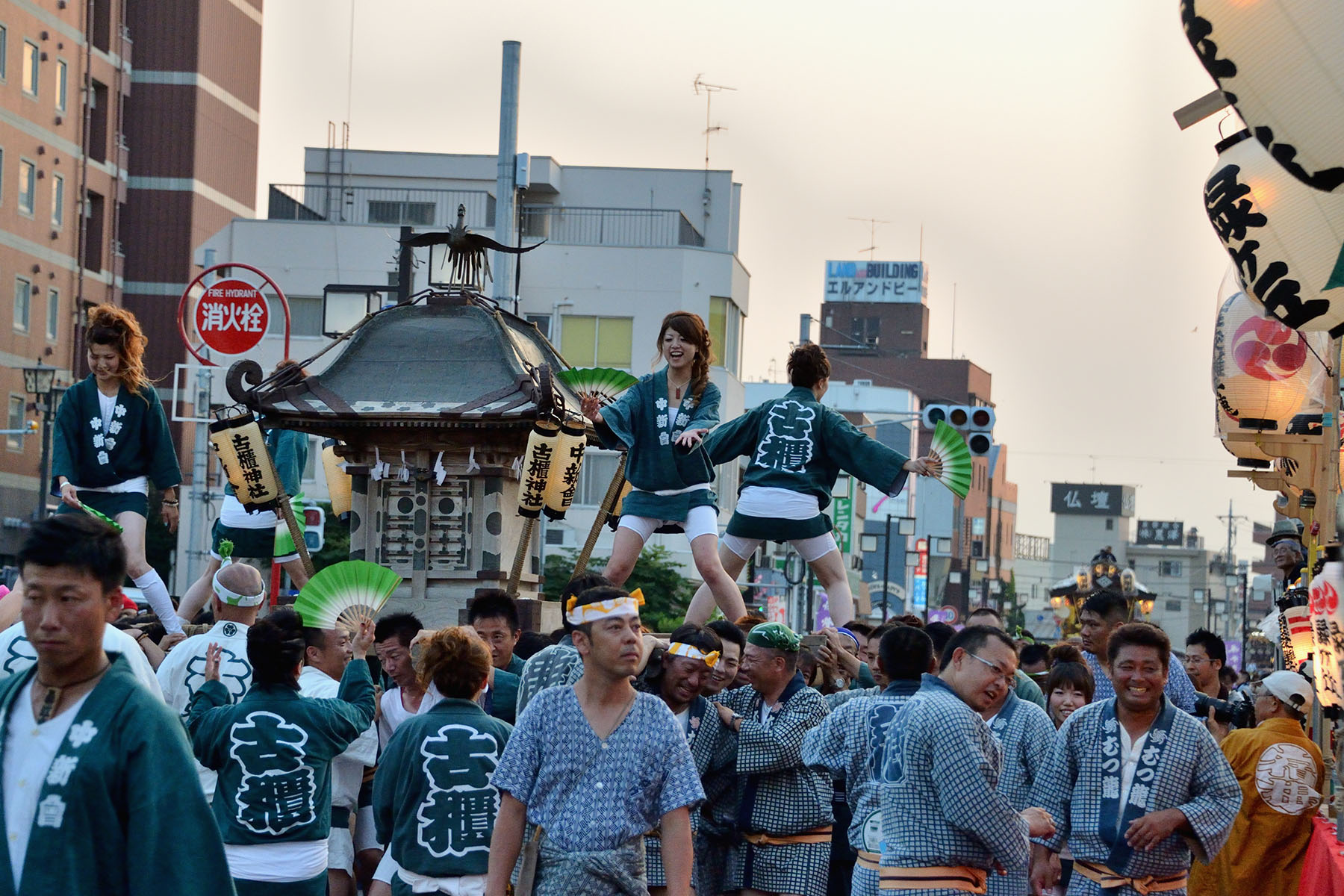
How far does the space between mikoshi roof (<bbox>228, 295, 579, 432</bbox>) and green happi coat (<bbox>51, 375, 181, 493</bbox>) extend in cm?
520

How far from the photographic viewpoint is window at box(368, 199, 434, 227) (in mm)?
51281

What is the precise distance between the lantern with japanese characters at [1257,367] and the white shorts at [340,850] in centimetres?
874

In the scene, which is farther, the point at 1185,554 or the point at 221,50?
the point at 1185,554

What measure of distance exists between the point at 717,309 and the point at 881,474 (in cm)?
3437

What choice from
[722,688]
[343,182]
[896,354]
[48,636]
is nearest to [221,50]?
[343,182]

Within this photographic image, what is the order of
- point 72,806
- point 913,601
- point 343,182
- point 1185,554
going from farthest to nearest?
point 1185,554, point 913,601, point 343,182, point 72,806

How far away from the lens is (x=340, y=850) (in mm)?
9016

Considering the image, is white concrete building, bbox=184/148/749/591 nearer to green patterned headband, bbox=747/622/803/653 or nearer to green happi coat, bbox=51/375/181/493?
green happi coat, bbox=51/375/181/493

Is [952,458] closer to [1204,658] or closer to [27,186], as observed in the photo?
[1204,658]

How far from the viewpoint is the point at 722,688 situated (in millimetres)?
8367

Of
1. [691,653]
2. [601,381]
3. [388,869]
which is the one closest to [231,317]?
[601,381]

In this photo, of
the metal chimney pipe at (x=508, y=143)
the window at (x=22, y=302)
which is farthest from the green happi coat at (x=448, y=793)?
the window at (x=22, y=302)

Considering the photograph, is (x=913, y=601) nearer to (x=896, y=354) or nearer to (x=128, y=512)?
(x=896, y=354)

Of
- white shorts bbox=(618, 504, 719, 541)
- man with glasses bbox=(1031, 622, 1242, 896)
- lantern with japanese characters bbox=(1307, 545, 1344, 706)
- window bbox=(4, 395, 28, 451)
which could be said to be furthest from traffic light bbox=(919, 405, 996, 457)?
window bbox=(4, 395, 28, 451)
